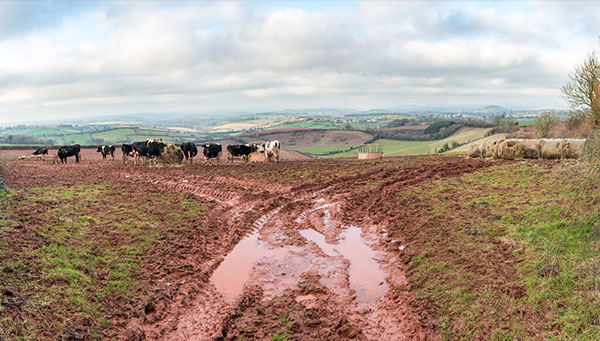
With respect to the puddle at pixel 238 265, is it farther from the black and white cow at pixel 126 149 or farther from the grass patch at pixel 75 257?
the black and white cow at pixel 126 149

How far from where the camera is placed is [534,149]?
26.7 m

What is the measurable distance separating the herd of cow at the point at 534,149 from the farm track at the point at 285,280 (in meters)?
11.4

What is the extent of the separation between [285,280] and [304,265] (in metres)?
1.18

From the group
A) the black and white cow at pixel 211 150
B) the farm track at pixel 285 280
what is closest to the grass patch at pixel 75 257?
→ the farm track at pixel 285 280

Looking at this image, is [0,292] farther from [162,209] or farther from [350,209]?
[350,209]

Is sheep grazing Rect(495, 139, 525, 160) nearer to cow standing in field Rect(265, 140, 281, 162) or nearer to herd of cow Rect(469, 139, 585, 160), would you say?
herd of cow Rect(469, 139, 585, 160)

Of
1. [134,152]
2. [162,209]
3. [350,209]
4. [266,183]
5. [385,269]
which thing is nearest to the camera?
[385,269]

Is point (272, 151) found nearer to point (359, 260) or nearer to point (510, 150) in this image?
point (510, 150)

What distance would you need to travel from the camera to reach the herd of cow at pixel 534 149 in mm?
24969

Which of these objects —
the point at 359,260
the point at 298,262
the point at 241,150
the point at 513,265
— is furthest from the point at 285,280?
the point at 241,150

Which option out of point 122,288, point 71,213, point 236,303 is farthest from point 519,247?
point 71,213

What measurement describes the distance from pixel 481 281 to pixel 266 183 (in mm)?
16423

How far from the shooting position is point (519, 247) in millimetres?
9969

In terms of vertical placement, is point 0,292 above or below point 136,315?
above
